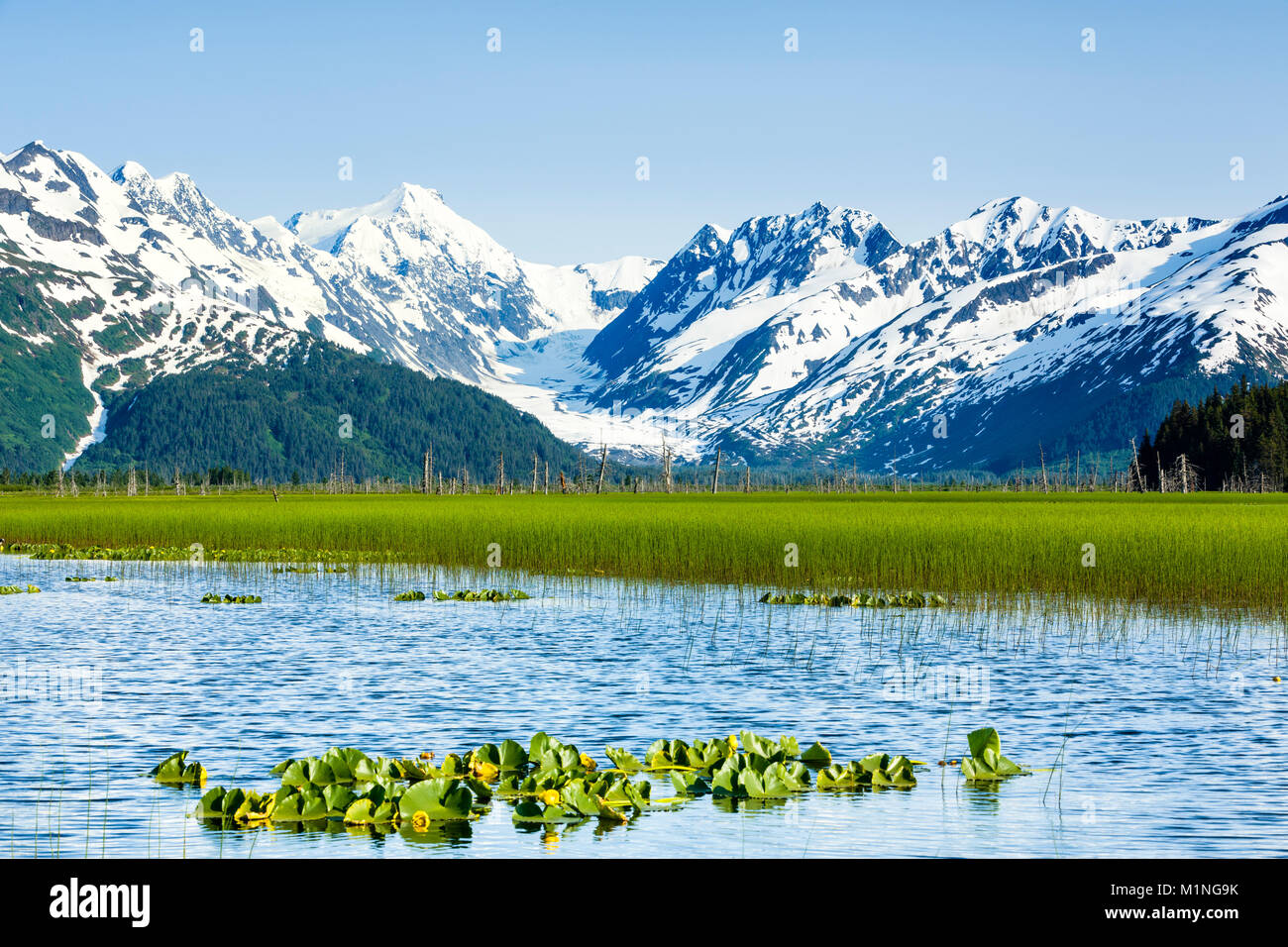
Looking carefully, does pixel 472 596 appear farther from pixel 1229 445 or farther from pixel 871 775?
pixel 1229 445

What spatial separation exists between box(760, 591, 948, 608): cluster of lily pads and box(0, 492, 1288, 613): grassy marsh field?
12.5ft

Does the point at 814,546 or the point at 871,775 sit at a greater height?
the point at 814,546

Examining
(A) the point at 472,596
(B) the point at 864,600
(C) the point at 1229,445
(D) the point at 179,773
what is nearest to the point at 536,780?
(D) the point at 179,773

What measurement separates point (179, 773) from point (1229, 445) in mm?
179348

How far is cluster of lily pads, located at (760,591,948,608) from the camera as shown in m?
40.0

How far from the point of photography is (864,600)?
40656 mm

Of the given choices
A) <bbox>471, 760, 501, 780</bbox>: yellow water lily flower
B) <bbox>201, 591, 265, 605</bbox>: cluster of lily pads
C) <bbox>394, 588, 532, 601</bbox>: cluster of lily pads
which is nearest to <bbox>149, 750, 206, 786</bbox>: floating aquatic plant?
<bbox>471, 760, 501, 780</bbox>: yellow water lily flower

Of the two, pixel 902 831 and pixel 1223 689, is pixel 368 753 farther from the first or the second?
pixel 1223 689

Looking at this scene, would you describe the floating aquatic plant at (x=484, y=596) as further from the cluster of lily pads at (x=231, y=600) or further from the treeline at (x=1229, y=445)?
the treeline at (x=1229, y=445)

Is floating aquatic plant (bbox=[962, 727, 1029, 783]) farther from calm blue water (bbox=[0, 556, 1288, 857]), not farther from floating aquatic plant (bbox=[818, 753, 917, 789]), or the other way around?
floating aquatic plant (bbox=[818, 753, 917, 789])

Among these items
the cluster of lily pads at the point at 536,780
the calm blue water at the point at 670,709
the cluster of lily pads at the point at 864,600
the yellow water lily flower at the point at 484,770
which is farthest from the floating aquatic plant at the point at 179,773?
the cluster of lily pads at the point at 864,600

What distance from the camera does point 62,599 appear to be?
43.0 meters

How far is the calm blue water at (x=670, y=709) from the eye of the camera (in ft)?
49.6

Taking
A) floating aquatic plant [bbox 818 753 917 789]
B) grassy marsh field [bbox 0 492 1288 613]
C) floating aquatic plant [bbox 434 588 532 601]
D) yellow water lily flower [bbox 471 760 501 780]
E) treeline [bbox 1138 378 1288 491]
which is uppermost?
treeline [bbox 1138 378 1288 491]
